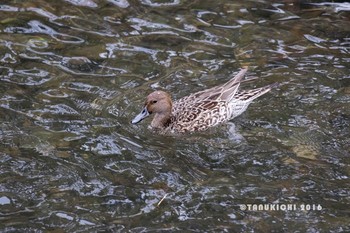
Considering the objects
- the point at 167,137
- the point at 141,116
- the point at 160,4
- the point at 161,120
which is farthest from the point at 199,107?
the point at 160,4

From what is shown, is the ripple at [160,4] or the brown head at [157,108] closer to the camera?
the brown head at [157,108]

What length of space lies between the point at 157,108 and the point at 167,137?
1.43 ft

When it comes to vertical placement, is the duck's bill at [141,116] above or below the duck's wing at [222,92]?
below

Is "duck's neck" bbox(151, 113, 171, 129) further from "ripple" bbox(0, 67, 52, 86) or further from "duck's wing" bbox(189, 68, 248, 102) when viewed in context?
"ripple" bbox(0, 67, 52, 86)

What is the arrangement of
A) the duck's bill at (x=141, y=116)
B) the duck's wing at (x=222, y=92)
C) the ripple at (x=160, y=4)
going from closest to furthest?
the duck's bill at (x=141, y=116), the duck's wing at (x=222, y=92), the ripple at (x=160, y=4)

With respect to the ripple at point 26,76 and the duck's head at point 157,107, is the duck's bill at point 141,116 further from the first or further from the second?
the ripple at point 26,76

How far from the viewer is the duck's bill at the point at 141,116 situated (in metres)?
10.2

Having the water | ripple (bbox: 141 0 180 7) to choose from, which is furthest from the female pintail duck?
ripple (bbox: 141 0 180 7)

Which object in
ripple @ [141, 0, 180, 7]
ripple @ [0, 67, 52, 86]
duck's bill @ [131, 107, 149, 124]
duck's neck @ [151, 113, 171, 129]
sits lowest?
duck's neck @ [151, 113, 171, 129]

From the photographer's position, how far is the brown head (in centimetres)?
1029

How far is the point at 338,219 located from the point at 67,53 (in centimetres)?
552

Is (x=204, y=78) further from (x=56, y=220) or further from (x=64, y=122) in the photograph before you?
(x=56, y=220)

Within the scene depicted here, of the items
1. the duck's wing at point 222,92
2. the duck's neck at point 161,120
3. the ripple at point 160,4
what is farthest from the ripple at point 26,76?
the ripple at point 160,4

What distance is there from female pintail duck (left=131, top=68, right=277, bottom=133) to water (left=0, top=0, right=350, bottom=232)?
0.19m
